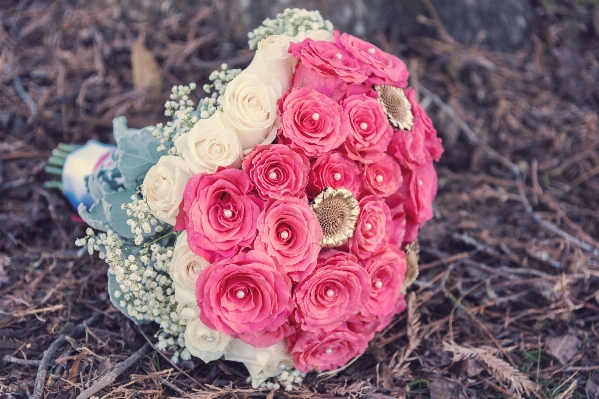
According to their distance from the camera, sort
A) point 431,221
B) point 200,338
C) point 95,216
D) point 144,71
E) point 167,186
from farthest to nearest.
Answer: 1. point 144,71
2. point 431,221
3. point 95,216
4. point 200,338
5. point 167,186

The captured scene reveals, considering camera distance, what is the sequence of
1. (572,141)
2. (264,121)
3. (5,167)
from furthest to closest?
1. (572,141)
2. (5,167)
3. (264,121)

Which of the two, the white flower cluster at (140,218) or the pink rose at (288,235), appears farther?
the white flower cluster at (140,218)

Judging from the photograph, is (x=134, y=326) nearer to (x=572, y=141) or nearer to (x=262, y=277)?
(x=262, y=277)

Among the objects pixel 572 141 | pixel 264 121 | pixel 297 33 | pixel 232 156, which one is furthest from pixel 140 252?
pixel 572 141

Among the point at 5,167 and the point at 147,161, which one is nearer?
the point at 147,161

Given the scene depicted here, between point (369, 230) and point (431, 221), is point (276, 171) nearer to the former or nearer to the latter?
point (369, 230)

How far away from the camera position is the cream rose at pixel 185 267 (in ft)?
5.66

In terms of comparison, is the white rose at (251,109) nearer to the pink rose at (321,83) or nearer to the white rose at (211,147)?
the white rose at (211,147)

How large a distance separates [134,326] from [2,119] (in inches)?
61.4

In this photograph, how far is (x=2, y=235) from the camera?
254 centimetres

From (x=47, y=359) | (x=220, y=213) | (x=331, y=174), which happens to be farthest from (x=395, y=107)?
(x=47, y=359)

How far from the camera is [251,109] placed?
1695mm

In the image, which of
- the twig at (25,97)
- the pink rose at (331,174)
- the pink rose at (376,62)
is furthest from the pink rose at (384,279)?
the twig at (25,97)

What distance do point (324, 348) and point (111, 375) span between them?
2.44ft
